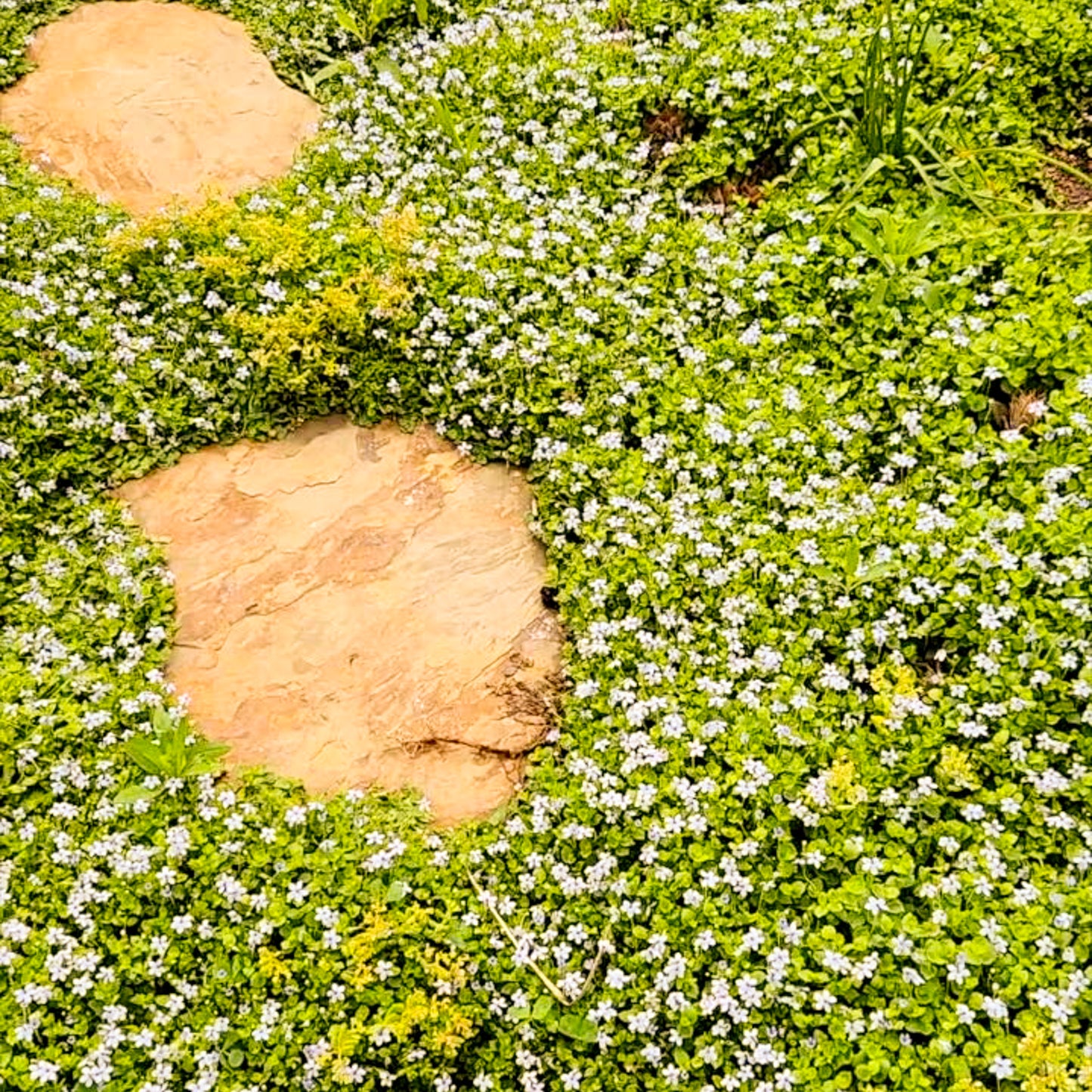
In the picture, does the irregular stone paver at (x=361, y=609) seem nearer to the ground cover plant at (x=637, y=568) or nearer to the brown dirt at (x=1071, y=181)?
the ground cover plant at (x=637, y=568)

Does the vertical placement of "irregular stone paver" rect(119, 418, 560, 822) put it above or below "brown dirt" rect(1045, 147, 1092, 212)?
below

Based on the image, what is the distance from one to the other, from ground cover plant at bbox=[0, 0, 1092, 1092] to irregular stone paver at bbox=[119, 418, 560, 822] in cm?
18

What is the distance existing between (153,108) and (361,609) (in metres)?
4.17

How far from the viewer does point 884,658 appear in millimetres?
5012

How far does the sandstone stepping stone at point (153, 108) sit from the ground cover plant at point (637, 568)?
0.37 m

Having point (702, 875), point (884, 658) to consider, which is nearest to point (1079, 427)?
point (884, 658)

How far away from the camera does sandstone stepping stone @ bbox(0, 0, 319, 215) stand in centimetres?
742

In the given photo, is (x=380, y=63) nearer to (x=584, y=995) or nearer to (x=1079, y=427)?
(x=1079, y=427)

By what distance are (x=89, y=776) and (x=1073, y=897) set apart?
380cm

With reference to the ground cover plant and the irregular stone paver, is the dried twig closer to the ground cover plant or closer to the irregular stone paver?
the ground cover plant

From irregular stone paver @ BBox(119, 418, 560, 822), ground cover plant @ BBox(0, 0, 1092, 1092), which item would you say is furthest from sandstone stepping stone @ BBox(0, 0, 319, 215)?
irregular stone paver @ BBox(119, 418, 560, 822)

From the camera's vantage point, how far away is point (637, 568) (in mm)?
5375

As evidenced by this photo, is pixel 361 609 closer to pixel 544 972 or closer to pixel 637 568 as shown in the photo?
pixel 637 568

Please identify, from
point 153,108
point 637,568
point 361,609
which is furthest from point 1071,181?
point 153,108
